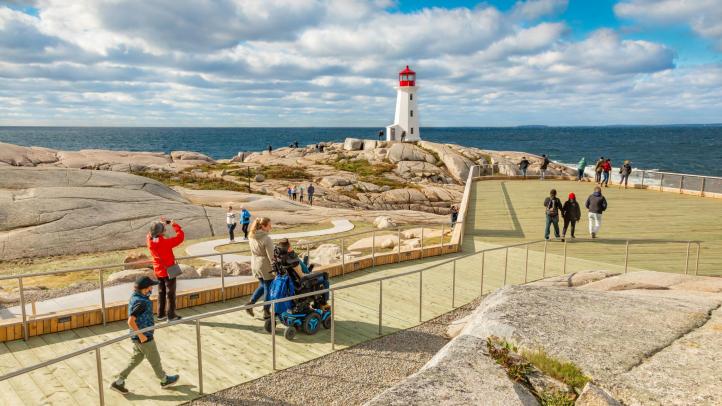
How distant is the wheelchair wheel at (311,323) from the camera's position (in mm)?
9133

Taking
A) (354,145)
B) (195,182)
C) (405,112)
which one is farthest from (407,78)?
(195,182)

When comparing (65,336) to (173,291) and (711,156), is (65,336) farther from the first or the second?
(711,156)

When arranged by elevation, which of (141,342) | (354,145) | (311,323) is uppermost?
(354,145)

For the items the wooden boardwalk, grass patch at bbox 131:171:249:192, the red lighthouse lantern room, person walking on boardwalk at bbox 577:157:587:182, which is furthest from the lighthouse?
the wooden boardwalk

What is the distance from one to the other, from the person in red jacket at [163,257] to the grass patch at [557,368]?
6.23 metres

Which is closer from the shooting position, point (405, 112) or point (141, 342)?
point (141, 342)

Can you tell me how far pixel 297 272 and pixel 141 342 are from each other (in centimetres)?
293

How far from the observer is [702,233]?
19.0 m

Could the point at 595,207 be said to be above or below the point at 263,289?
above

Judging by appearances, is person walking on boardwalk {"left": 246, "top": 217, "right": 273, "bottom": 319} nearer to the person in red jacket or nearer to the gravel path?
the person in red jacket

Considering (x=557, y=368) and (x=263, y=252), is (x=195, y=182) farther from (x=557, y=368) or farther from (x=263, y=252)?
(x=557, y=368)

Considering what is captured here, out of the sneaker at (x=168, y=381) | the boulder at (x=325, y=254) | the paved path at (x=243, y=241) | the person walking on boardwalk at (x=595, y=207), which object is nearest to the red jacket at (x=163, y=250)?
the sneaker at (x=168, y=381)

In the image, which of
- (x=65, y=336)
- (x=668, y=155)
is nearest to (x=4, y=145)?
(x=65, y=336)

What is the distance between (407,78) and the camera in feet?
262
